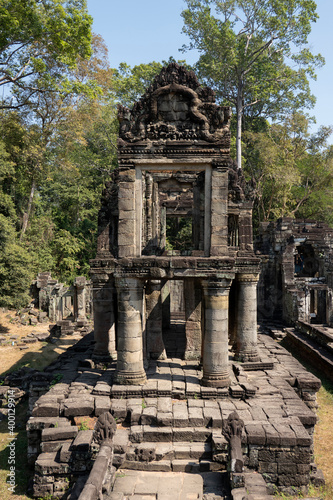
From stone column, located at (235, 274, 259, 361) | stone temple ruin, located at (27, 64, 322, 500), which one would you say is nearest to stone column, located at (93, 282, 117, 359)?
stone temple ruin, located at (27, 64, 322, 500)

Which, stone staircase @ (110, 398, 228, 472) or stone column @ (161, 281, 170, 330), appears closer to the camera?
stone staircase @ (110, 398, 228, 472)

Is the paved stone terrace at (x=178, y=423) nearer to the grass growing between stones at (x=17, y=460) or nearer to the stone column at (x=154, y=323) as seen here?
the grass growing between stones at (x=17, y=460)

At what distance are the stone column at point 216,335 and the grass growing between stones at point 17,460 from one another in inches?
176

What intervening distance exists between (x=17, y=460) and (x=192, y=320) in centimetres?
611

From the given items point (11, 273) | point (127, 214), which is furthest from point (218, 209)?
point (11, 273)

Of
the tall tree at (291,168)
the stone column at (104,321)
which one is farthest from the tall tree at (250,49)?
the stone column at (104,321)

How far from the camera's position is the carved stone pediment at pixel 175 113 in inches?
375

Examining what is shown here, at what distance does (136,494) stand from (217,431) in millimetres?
2087

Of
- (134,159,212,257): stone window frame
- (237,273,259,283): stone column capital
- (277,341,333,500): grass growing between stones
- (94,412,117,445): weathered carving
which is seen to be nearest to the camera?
(94,412,117,445): weathered carving

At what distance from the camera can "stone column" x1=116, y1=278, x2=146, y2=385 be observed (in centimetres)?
950

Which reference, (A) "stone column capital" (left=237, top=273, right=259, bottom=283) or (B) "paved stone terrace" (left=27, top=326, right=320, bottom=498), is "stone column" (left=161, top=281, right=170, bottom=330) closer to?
(A) "stone column capital" (left=237, top=273, right=259, bottom=283)

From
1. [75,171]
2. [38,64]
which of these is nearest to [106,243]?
[38,64]

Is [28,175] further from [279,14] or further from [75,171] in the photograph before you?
[279,14]

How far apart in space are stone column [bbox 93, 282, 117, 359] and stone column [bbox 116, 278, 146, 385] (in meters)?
2.68
